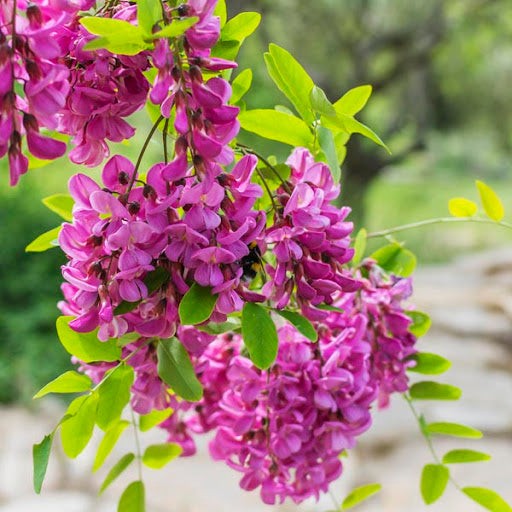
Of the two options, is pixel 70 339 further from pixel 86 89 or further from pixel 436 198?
pixel 436 198

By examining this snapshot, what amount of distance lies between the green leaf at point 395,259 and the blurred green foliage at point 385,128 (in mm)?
172

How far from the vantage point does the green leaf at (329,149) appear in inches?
15.1

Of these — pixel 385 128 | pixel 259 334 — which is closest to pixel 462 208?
pixel 259 334

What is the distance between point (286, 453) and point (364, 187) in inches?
192

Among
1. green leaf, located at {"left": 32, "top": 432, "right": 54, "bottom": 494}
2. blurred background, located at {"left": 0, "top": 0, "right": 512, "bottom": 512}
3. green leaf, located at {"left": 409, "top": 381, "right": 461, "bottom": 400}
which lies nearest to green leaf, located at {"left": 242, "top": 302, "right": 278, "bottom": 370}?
green leaf, located at {"left": 32, "top": 432, "right": 54, "bottom": 494}

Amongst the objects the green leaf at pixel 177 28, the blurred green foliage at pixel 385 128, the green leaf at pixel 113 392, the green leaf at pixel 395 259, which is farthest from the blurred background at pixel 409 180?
the green leaf at pixel 177 28

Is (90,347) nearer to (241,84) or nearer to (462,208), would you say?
(241,84)

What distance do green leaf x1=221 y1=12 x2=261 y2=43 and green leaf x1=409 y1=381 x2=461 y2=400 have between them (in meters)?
0.29

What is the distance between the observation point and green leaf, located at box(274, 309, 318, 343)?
36cm

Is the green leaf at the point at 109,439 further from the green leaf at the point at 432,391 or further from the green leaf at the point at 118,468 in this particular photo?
the green leaf at the point at 432,391

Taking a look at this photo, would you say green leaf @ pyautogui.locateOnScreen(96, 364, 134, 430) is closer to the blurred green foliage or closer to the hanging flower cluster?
the hanging flower cluster

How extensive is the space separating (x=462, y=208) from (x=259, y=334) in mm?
246

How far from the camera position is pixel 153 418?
1.64 ft

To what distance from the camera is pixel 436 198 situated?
768 centimetres
